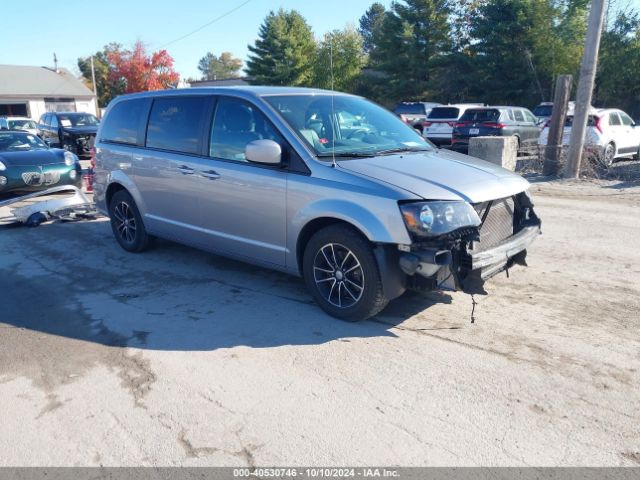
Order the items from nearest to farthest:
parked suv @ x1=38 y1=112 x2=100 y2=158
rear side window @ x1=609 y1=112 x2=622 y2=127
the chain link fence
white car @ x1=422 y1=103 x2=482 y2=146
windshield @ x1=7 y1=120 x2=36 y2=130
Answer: the chain link fence < rear side window @ x1=609 y1=112 x2=622 y2=127 < white car @ x1=422 y1=103 x2=482 y2=146 < parked suv @ x1=38 y1=112 x2=100 y2=158 < windshield @ x1=7 y1=120 x2=36 y2=130

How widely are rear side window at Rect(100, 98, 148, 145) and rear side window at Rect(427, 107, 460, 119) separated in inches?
633

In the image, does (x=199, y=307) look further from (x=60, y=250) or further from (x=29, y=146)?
(x=29, y=146)

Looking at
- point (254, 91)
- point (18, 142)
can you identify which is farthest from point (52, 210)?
point (254, 91)

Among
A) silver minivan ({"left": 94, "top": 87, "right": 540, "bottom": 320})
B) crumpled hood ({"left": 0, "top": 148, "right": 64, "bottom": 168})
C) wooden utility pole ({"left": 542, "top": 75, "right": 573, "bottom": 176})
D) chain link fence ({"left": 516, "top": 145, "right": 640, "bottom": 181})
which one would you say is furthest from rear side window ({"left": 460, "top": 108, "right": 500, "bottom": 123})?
silver minivan ({"left": 94, "top": 87, "right": 540, "bottom": 320})

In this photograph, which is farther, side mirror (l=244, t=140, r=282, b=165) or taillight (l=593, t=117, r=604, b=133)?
taillight (l=593, t=117, r=604, b=133)

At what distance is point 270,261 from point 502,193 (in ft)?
7.06

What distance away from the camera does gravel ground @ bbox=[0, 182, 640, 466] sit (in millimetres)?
2951

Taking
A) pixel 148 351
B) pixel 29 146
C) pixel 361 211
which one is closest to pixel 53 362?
pixel 148 351

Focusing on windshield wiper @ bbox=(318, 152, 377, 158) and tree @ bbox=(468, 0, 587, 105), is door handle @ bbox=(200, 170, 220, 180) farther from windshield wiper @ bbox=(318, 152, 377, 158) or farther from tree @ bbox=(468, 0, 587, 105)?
tree @ bbox=(468, 0, 587, 105)

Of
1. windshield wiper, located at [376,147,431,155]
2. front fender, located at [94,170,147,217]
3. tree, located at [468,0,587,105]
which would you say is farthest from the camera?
tree, located at [468,0,587,105]

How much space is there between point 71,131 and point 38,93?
34926 millimetres

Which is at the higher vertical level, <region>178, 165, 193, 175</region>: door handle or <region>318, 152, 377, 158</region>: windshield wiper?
<region>318, 152, 377, 158</region>: windshield wiper

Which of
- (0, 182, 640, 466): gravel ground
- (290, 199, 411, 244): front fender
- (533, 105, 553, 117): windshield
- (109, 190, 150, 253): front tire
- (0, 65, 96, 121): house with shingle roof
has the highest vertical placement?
(0, 65, 96, 121): house with shingle roof

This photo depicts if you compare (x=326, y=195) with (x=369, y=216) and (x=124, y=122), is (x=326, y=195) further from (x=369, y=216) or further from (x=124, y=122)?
(x=124, y=122)
